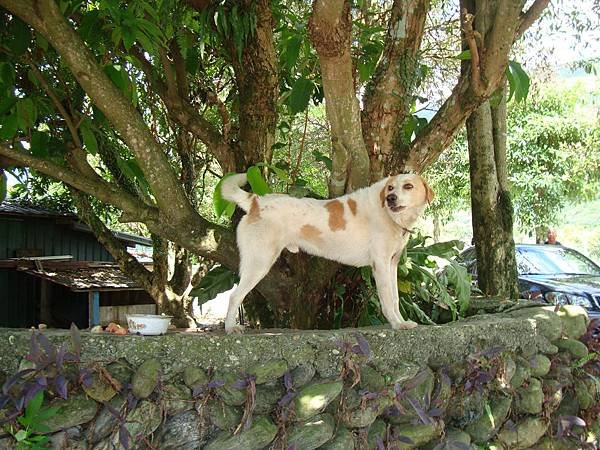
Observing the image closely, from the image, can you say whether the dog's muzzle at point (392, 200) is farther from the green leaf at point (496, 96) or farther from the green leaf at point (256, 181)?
the green leaf at point (496, 96)

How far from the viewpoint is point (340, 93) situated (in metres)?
4.37

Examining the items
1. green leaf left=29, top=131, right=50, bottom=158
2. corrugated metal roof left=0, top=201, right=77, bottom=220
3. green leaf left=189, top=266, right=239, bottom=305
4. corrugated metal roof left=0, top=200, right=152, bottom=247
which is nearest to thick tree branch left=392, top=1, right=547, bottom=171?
green leaf left=189, top=266, right=239, bottom=305

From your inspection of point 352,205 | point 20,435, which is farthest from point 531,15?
point 20,435

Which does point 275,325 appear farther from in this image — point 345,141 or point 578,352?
point 578,352

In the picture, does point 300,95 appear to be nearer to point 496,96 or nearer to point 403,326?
point 496,96

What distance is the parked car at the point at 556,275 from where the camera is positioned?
319 inches

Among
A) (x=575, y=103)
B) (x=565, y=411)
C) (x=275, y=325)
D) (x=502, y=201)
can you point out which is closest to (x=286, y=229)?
(x=275, y=325)

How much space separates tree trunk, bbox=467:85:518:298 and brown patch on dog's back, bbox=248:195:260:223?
3.04 meters

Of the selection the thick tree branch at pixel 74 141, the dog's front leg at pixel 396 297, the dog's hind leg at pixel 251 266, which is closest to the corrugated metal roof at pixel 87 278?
the thick tree branch at pixel 74 141

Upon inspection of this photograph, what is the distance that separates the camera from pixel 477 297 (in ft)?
20.1

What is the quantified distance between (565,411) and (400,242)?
188 cm

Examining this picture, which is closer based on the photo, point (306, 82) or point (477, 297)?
point (306, 82)

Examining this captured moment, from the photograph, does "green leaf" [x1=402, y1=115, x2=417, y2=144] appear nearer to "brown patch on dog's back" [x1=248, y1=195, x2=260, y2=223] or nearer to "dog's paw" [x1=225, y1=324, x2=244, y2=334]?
"brown patch on dog's back" [x1=248, y1=195, x2=260, y2=223]

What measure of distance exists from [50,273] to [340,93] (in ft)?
23.0
